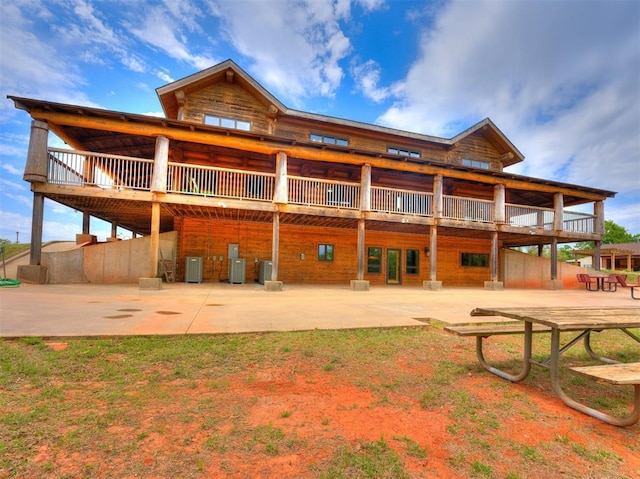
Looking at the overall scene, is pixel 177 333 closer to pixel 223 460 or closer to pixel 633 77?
pixel 223 460

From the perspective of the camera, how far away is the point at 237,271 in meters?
13.6

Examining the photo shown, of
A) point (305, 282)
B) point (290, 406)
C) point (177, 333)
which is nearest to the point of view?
point (290, 406)

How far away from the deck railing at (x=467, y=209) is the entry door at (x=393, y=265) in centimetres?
362

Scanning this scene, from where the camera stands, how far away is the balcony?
10805mm

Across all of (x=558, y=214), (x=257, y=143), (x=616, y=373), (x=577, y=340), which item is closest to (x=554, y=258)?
(x=558, y=214)

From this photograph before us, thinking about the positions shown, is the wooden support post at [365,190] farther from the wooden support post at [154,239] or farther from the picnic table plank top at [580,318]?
the picnic table plank top at [580,318]

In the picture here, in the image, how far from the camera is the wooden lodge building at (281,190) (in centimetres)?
1070

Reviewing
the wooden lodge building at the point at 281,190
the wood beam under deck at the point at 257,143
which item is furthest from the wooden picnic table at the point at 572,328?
the wood beam under deck at the point at 257,143

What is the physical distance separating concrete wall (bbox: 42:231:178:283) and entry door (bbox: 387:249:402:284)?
37.4ft

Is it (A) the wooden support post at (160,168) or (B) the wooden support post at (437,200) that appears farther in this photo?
(B) the wooden support post at (437,200)

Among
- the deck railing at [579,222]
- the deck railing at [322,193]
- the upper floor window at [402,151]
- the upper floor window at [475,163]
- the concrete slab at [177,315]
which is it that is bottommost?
the concrete slab at [177,315]

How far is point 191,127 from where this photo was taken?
36.4ft

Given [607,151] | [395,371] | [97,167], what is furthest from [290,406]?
[607,151]

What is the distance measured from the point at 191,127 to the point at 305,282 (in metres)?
8.74
